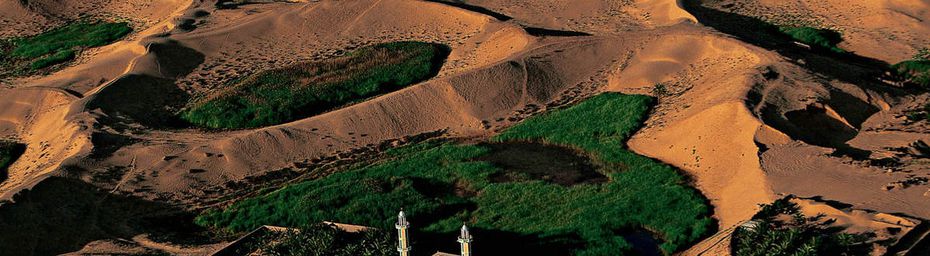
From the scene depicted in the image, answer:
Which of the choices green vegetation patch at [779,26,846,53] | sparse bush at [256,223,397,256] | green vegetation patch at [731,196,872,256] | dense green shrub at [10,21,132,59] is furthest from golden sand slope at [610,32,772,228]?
dense green shrub at [10,21,132,59]

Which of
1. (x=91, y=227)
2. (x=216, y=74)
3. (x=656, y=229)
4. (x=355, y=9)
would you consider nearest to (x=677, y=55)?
(x=656, y=229)

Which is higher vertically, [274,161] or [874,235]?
[874,235]

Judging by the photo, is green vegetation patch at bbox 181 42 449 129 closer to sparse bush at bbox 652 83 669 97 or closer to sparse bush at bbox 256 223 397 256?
sparse bush at bbox 652 83 669 97

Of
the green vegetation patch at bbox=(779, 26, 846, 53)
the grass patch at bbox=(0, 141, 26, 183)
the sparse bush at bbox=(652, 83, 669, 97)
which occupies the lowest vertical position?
the grass patch at bbox=(0, 141, 26, 183)

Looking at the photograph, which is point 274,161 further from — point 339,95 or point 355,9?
point 355,9

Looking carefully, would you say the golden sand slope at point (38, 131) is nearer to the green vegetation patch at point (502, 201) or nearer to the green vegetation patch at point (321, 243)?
the green vegetation patch at point (502, 201)

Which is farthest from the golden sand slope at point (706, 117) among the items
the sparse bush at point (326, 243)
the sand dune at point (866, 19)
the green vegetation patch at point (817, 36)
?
the sparse bush at point (326, 243)
